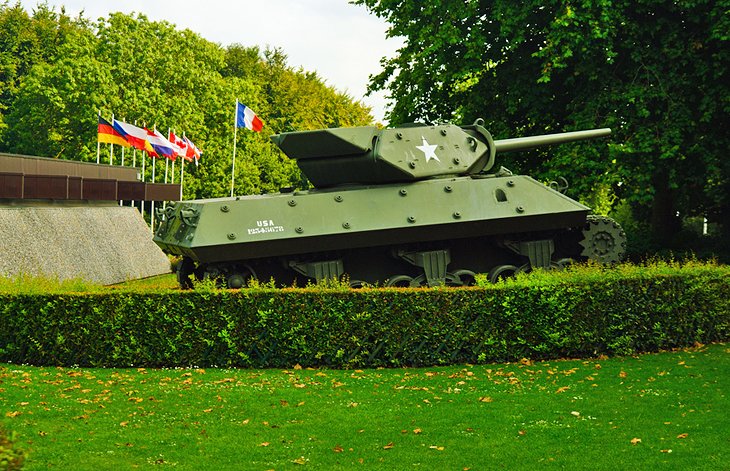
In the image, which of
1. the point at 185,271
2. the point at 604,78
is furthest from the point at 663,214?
the point at 185,271

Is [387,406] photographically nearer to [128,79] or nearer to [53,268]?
[53,268]

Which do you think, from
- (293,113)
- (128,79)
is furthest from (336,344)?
(293,113)

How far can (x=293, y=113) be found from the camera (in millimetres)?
65875

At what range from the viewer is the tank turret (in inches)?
738

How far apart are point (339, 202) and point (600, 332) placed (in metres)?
5.55

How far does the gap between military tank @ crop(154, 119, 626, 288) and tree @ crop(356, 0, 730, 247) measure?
4987 mm

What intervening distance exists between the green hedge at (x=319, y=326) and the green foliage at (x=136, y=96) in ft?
113

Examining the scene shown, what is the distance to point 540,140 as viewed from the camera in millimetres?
22031

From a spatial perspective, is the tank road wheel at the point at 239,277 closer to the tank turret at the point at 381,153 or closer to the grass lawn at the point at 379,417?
the tank turret at the point at 381,153

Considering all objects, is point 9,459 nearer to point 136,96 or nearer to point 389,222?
point 389,222

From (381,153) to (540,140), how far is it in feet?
16.7

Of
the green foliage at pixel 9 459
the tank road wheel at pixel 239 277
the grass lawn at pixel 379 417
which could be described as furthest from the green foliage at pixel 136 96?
the green foliage at pixel 9 459

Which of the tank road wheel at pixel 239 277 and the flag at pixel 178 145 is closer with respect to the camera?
the tank road wheel at pixel 239 277

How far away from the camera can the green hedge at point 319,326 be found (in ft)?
47.7
